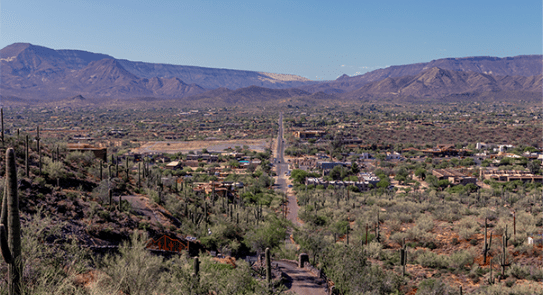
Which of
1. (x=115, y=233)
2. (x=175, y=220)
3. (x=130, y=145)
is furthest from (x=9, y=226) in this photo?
(x=130, y=145)

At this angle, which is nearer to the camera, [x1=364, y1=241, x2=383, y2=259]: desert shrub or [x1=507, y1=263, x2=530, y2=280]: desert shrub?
[x1=507, y1=263, x2=530, y2=280]: desert shrub

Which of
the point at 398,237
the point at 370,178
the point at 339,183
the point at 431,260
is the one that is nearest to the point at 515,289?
the point at 431,260

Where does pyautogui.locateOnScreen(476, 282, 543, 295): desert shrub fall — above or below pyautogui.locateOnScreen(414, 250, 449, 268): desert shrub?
above

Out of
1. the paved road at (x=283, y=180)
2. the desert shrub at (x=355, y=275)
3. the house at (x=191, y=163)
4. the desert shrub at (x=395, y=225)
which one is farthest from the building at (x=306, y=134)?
the desert shrub at (x=355, y=275)

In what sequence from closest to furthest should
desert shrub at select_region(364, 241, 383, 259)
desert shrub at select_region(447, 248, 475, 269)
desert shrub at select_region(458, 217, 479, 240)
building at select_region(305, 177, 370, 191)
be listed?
1. desert shrub at select_region(447, 248, 475, 269)
2. desert shrub at select_region(364, 241, 383, 259)
3. desert shrub at select_region(458, 217, 479, 240)
4. building at select_region(305, 177, 370, 191)

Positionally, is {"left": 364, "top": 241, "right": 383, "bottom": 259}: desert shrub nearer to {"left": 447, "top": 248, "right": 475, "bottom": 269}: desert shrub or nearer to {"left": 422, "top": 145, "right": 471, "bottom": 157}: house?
{"left": 447, "top": 248, "right": 475, "bottom": 269}: desert shrub

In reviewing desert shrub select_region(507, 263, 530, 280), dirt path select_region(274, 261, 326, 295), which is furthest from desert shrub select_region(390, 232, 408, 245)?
dirt path select_region(274, 261, 326, 295)

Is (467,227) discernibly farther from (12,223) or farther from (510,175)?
(510,175)

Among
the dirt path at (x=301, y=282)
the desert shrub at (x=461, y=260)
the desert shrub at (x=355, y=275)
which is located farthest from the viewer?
the desert shrub at (x=461, y=260)

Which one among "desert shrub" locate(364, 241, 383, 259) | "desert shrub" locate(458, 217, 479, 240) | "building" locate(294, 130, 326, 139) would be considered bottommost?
"desert shrub" locate(364, 241, 383, 259)

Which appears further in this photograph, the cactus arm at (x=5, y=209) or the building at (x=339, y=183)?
the building at (x=339, y=183)

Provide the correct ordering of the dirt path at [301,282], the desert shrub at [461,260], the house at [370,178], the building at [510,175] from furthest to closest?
the house at [370,178]
the building at [510,175]
the desert shrub at [461,260]
the dirt path at [301,282]

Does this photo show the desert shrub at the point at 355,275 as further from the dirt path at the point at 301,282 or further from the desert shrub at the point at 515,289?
the desert shrub at the point at 515,289
